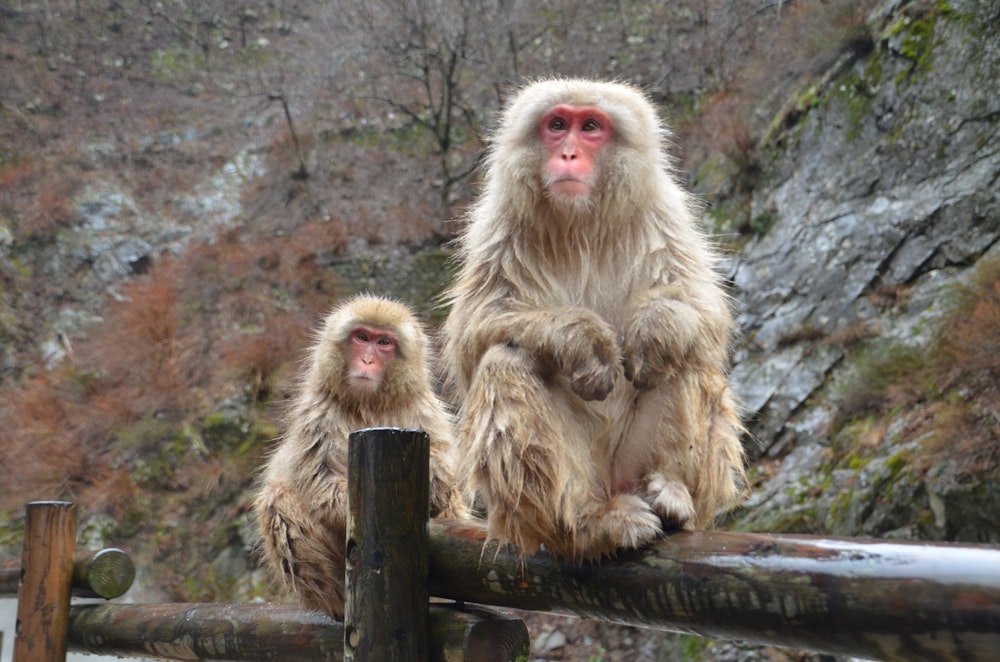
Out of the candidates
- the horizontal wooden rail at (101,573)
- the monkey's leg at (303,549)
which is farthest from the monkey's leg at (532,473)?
the horizontal wooden rail at (101,573)

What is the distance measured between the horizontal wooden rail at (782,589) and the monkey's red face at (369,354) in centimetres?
139

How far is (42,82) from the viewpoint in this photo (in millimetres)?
17562

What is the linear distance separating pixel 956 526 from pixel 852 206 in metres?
3.51

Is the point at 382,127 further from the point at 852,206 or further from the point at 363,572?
the point at 363,572

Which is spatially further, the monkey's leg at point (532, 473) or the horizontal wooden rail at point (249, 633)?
the horizontal wooden rail at point (249, 633)

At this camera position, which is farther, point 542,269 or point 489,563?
point 542,269

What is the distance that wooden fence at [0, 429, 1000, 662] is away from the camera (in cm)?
144

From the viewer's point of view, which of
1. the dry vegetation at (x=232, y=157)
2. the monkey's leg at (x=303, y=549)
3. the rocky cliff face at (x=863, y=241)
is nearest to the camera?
the monkey's leg at (x=303, y=549)

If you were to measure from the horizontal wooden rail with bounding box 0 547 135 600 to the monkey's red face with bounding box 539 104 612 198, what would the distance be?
8.26 feet

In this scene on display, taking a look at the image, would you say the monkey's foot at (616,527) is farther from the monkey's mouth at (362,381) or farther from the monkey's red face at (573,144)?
the monkey's mouth at (362,381)

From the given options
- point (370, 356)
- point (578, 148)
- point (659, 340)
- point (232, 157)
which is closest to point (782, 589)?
point (659, 340)

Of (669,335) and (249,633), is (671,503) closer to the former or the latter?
(669,335)

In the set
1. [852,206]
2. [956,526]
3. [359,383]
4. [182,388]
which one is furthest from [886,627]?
[182,388]

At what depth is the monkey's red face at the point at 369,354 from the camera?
3662mm
